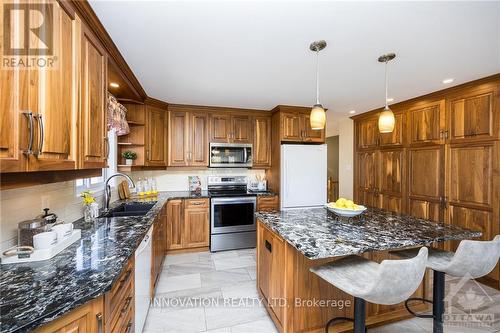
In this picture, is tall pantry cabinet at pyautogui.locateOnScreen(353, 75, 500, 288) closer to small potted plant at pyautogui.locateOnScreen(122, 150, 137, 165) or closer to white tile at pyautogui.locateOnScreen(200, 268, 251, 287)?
white tile at pyautogui.locateOnScreen(200, 268, 251, 287)

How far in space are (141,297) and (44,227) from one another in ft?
2.80

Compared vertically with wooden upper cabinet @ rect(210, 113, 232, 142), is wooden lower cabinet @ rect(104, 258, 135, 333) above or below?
below

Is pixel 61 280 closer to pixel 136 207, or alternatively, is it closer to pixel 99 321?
pixel 99 321

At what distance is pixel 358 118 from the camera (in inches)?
167

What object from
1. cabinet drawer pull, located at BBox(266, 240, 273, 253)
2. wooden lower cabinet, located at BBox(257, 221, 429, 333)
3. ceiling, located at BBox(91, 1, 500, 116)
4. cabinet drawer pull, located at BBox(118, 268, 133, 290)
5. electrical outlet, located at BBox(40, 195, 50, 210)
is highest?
ceiling, located at BBox(91, 1, 500, 116)

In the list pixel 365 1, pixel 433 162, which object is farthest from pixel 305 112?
pixel 365 1

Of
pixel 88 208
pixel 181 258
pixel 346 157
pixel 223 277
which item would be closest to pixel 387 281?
pixel 223 277

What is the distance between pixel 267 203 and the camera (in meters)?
3.66

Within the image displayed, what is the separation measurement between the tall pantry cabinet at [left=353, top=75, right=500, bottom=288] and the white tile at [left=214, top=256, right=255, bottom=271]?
2.46 m

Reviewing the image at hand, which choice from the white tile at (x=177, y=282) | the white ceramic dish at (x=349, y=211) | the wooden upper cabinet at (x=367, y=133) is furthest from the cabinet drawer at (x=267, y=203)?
the wooden upper cabinet at (x=367, y=133)

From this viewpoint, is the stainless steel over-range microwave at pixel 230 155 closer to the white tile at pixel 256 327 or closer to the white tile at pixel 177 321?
the white tile at pixel 177 321

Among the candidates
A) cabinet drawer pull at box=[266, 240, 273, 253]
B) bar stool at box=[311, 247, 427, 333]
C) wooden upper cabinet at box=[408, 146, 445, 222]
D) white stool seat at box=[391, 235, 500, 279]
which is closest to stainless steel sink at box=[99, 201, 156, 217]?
cabinet drawer pull at box=[266, 240, 273, 253]

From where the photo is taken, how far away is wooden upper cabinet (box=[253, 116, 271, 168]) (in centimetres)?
396

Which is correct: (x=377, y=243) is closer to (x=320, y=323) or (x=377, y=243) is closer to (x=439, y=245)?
(x=320, y=323)
